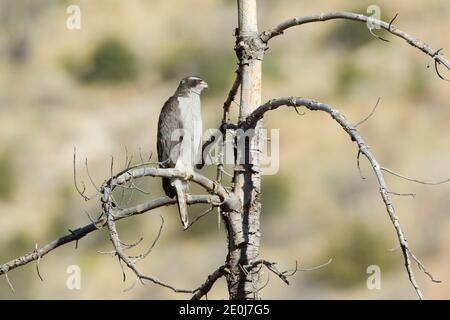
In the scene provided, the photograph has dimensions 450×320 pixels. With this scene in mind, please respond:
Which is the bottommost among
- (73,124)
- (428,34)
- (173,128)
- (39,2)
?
(173,128)

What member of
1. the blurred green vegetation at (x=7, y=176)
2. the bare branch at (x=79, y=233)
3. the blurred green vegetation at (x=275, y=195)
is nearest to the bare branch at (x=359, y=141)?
the bare branch at (x=79, y=233)

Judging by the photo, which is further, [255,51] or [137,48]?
[137,48]

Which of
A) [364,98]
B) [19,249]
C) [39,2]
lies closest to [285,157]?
[364,98]

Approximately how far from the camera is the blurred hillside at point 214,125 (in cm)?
2145

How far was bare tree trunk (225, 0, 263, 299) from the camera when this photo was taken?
714 cm

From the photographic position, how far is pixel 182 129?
847cm

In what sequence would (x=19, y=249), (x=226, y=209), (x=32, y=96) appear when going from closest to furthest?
1. (x=226, y=209)
2. (x=19, y=249)
3. (x=32, y=96)

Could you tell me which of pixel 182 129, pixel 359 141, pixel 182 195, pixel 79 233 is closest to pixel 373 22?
pixel 359 141

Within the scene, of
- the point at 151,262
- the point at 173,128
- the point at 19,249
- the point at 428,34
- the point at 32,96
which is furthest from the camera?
the point at 32,96

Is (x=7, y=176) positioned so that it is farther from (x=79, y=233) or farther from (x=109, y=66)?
(x=79, y=233)

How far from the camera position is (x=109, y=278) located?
21578mm

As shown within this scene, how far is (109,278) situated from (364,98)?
28.6 ft

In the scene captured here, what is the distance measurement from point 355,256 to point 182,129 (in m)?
14.6

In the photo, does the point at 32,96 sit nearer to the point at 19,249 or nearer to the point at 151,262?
the point at 19,249
